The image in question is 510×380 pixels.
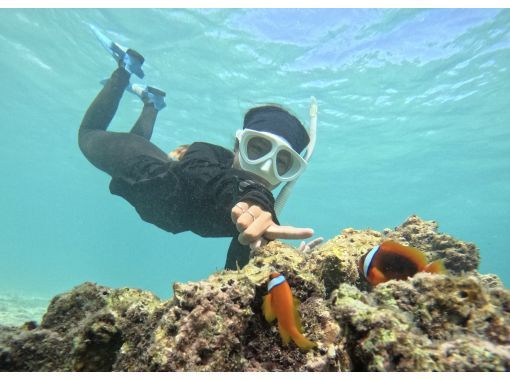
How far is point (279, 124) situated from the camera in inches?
205

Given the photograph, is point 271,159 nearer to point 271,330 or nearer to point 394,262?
point 394,262

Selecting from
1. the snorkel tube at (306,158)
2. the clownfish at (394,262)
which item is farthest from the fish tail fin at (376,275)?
the snorkel tube at (306,158)

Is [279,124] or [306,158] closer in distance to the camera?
[279,124]

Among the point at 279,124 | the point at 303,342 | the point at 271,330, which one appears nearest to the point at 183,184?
the point at 279,124

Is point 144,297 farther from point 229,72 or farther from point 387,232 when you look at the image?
point 229,72

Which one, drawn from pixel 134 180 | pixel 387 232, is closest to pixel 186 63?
pixel 134 180

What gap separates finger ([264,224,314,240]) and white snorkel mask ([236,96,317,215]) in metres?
1.71

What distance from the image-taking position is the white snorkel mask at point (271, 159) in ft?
15.3

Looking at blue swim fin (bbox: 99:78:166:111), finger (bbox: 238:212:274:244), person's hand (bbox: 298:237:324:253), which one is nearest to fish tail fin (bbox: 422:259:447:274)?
finger (bbox: 238:212:274:244)

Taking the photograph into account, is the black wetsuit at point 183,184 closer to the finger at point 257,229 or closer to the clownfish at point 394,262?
the finger at point 257,229

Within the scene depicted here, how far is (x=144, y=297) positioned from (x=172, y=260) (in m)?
195

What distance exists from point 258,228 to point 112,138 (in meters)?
5.32

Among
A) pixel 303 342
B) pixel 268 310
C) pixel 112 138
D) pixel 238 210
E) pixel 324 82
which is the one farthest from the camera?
pixel 324 82

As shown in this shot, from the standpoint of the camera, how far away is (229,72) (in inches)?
720
